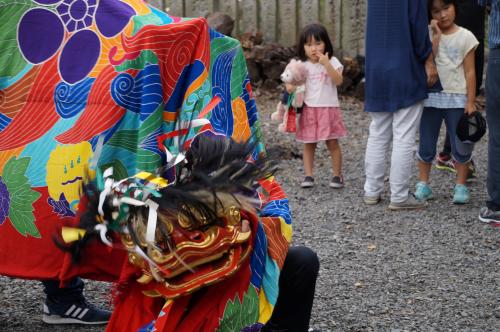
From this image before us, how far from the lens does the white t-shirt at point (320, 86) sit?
238 inches

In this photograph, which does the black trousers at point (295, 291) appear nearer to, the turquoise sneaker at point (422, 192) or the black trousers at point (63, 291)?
the black trousers at point (63, 291)

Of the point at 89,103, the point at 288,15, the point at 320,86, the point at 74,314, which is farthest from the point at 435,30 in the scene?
the point at 288,15

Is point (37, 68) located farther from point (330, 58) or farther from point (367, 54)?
point (330, 58)

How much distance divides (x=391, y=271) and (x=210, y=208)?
7.46 ft

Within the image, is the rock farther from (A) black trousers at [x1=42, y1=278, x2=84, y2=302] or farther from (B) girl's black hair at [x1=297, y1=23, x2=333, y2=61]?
(A) black trousers at [x1=42, y1=278, x2=84, y2=302]

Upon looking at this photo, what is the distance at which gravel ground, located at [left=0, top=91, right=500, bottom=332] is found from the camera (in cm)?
376

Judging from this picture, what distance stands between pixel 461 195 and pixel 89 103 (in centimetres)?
325

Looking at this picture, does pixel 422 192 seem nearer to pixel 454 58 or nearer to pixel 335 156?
pixel 335 156

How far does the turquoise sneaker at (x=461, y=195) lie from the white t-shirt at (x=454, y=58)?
622mm

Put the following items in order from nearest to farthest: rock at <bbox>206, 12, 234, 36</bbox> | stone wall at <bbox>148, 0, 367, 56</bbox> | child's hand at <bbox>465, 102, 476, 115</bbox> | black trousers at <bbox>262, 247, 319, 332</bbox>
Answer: black trousers at <bbox>262, 247, 319, 332</bbox> < child's hand at <bbox>465, 102, 476, 115</bbox> < rock at <bbox>206, 12, 234, 36</bbox> < stone wall at <bbox>148, 0, 367, 56</bbox>

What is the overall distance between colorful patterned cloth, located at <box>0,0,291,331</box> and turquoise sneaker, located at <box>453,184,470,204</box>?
113 inches

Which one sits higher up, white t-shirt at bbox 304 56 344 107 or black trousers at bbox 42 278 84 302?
white t-shirt at bbox 304 56 344 107

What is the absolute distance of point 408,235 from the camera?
4.96 m

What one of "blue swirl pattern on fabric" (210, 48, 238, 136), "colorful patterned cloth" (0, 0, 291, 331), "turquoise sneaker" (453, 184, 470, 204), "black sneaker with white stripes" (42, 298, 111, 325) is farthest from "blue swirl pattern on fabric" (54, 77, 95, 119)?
"turquoise sneaker" (453, 184, 470, 204)
